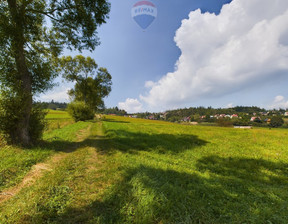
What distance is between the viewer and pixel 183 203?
3332mm

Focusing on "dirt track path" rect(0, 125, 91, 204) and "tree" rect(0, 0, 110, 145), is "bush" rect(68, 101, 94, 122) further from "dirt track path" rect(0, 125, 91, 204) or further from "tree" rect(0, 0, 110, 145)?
"dirt track path" rect(0, 125, 91, 204)

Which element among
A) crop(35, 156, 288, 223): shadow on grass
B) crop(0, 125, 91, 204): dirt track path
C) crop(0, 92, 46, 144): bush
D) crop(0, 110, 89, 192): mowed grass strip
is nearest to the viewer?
crop(35, 156, 288, 223): shadow on grass

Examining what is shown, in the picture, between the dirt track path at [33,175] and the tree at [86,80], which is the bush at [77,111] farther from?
the dirt track path at [33,175]

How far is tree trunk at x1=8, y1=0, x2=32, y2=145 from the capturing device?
8.08 metres

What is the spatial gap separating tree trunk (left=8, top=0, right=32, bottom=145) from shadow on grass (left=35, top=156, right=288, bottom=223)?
8.12 meters

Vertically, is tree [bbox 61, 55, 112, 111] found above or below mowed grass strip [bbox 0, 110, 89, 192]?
above

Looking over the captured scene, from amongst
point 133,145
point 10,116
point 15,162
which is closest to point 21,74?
point 10,116

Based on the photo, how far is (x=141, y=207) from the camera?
10.3 ft

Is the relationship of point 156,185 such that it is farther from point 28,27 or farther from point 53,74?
point 28,27

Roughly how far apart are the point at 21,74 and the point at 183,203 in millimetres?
12348

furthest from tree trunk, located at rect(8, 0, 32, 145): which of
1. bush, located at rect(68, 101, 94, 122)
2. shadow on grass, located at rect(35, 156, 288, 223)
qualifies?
bush, located at rect(68, 101, 94, 122)

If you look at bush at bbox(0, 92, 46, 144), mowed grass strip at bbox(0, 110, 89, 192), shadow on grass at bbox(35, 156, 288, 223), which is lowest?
shadow on grass at bbox(35, 156, 288, 223)

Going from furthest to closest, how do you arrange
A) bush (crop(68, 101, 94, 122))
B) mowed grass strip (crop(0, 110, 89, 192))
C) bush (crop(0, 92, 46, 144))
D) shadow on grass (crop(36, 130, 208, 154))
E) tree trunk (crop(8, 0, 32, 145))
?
bush (crop(68, 101, 94, 122))
shadow on grass (crop(36, 130, 208, 154))
tree trunk (crop(8, 0, 32, 145))
bush (crop(0, 92, 46, 144))
mowed grass strip (crop(0, 110, 89, 192))

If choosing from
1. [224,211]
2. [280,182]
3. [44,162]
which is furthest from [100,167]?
[280,182]
